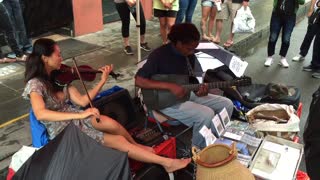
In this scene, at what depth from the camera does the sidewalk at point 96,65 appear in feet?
10.7

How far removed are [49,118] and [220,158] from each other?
122 centimetres

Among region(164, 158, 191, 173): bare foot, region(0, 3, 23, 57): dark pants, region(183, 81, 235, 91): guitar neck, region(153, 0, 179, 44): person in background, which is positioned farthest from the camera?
region(153, 0, 179, 44): person in background

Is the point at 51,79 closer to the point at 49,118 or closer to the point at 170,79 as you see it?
the point at 49,118

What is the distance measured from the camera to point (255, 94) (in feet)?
13.1

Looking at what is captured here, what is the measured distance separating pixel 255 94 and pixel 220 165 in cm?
190

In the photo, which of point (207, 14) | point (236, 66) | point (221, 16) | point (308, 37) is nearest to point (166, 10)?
point (207, 14)

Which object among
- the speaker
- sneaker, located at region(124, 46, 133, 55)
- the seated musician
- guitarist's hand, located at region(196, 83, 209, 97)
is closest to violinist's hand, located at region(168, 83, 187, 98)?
the seated musician

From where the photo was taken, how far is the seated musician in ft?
10.1

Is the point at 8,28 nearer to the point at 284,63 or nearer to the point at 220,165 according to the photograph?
the point at 220,165

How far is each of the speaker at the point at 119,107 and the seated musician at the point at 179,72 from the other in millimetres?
297

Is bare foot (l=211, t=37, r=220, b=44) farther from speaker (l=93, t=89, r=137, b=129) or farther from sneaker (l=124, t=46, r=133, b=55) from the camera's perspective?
speaker (l=93, t=89, r=137, b=129)

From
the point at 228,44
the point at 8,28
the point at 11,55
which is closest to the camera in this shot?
the point at 8,28

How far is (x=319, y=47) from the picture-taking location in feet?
17.5

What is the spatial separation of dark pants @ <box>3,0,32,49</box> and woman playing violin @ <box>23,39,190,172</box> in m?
2.48
